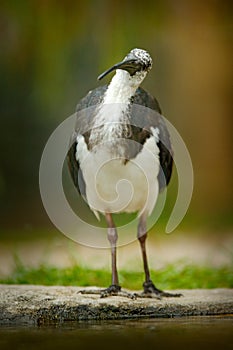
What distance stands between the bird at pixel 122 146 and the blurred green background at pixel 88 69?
266 centimetres

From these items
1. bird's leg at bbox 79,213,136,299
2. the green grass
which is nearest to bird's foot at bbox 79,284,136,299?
bird's leg at bbox 79,213,136,299

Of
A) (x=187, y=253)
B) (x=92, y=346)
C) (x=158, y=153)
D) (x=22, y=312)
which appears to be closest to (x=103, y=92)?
(x=158, y=153)

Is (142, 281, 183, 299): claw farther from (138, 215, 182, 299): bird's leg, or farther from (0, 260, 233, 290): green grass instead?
(0, 260, 233, 290): green grass

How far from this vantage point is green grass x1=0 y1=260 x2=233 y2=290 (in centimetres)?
552

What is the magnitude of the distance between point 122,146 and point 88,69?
10.1 feet

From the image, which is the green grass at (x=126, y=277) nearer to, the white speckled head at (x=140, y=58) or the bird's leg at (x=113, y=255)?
the bird's leg at (x=113, y=255)

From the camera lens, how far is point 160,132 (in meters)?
4.71

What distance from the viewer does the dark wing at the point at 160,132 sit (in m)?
4.57

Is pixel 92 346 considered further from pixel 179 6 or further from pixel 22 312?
pixel 179 6

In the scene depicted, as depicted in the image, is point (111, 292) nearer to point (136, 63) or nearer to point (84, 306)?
point (84, 306)

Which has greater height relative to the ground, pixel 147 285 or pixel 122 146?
pixel 122 146

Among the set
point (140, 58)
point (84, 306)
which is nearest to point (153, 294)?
point (84, 306)

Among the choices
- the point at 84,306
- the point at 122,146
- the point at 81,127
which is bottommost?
the point at 84,306

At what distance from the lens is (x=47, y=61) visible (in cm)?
756
